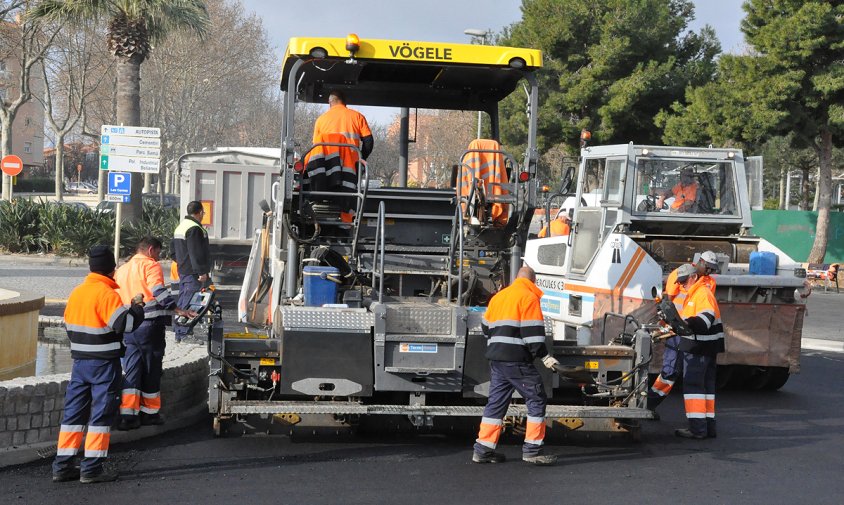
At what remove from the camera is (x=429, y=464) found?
7.72 meters

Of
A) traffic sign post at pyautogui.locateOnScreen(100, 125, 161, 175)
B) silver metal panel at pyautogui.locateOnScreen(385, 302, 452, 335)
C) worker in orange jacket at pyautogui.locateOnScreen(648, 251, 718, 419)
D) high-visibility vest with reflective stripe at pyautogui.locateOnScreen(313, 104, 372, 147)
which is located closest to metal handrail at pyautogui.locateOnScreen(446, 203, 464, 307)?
silver metal panel at pyautogui.locateOnScreen(385, 302, 452, 335)

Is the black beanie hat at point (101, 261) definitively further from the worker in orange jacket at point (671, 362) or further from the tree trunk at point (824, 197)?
the tree trunk at point (824, 197)

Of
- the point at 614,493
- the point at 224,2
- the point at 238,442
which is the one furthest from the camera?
the point at 224,2

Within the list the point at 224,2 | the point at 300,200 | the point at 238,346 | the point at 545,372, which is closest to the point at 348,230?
the point at 300,200

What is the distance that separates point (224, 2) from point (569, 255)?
3850cm

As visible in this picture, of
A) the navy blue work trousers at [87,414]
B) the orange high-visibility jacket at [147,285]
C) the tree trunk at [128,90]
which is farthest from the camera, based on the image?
the tree trunk at [128,90]

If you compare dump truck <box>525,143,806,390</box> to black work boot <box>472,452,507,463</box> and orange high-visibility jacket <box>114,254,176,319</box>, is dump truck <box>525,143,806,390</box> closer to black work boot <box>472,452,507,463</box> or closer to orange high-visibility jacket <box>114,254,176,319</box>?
black work boot <box>472,452,507,463</box>

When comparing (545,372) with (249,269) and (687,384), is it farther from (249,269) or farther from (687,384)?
(249,269)

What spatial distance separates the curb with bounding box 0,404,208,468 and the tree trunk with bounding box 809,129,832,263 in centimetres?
2499

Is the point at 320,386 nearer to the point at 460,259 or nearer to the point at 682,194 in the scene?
the point at 460,259

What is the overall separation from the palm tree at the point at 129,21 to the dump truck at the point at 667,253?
45.4ft

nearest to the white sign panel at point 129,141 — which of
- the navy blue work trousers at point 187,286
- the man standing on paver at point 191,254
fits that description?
the man standing on paver at point 191,254

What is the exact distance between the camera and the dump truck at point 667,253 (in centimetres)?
1125

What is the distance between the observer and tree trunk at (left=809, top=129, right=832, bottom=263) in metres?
29.9
